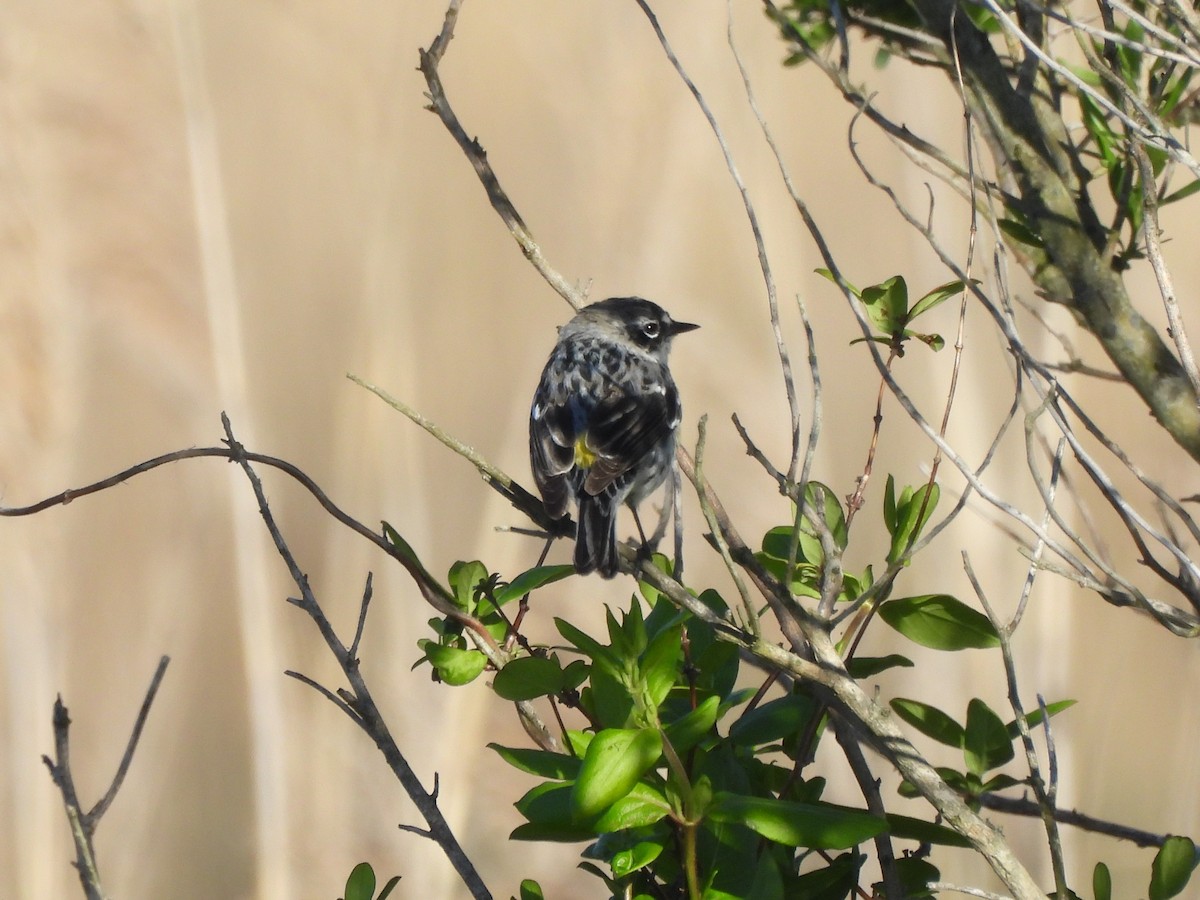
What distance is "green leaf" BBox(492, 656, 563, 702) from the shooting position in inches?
57.7

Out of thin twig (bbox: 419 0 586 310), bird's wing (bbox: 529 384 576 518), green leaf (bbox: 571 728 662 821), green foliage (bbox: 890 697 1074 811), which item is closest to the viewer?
green leaf (bbox: 571 728 662 821)

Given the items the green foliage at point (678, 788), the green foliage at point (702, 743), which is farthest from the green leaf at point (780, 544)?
the green foliage at point (678, 788)

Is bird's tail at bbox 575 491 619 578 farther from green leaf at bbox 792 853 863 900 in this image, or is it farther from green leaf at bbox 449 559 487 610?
green leaf at bbox 792 853 863 900

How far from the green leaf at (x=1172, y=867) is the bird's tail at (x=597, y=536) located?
3.42 ft

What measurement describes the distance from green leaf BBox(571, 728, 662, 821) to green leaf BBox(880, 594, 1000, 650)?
54 centimetres

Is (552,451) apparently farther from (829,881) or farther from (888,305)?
(829,881)

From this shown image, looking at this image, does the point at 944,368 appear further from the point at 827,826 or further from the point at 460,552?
the point at 827,826

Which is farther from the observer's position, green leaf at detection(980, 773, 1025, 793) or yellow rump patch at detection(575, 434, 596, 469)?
yellow rump patch at detection(575, 434, 596, 469)

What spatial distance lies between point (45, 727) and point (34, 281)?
4.85 feet

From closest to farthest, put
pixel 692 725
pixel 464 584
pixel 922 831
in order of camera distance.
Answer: pixel 692 725 → pixel 922 831 → pixel 464 584

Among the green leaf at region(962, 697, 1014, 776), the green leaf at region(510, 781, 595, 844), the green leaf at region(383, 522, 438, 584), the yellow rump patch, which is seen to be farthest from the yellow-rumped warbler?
the green leaf at region(510, 781, 595, 844)

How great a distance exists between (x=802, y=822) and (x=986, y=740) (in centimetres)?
57

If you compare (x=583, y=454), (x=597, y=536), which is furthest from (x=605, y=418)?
(x=597, y=536)

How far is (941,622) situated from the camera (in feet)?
5.30
